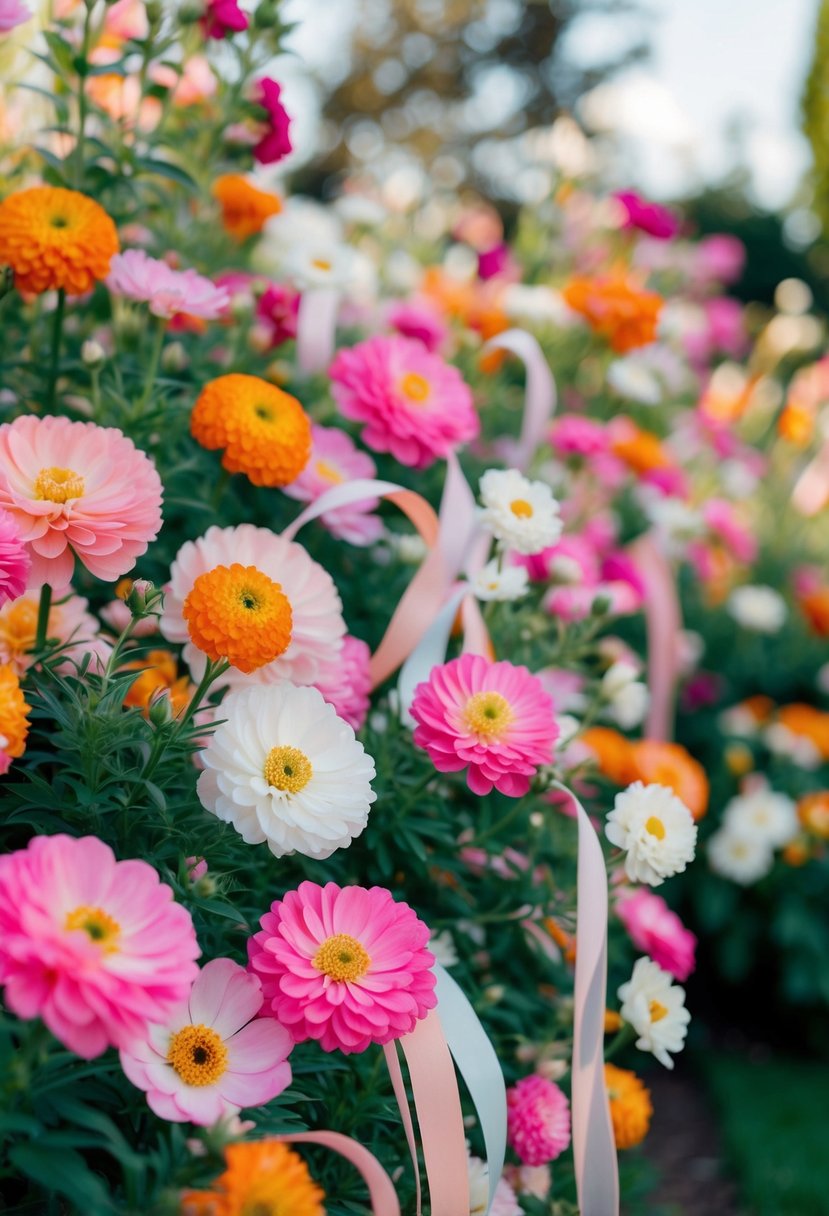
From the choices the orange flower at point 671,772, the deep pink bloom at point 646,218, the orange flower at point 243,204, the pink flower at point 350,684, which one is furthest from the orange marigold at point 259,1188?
the deep pink bloom at point 646,218

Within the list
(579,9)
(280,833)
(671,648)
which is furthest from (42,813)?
(579,9)

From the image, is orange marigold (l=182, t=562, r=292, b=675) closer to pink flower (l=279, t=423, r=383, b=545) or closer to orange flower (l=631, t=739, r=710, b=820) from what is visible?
pink flower (l=279, t=423, r=383, b=545)

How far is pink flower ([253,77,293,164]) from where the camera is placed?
1444 mm

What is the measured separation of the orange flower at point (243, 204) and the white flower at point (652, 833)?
42.5 inches

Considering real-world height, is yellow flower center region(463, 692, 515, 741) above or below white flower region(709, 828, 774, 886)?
above

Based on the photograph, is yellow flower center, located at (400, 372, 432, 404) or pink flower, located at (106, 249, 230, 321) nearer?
pink flower, located at (106, 249, 230, 321)

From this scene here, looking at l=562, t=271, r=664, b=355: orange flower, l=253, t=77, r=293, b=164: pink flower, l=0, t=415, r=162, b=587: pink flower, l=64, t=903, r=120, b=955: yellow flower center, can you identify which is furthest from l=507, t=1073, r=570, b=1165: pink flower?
l=562, t=271, r=664, b=355: orange flower

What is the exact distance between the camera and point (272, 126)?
1.47m

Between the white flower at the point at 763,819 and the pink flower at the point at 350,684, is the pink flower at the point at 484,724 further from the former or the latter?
the white flower at the point at 763,819

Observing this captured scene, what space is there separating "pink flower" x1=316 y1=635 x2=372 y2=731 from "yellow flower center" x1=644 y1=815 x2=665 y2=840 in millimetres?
322

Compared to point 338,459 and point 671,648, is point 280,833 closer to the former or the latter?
point 338,459

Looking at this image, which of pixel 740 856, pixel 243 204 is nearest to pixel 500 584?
pixel 243 204

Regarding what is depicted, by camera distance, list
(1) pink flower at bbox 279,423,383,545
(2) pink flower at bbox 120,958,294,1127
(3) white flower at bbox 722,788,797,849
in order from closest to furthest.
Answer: (2) pink flower at bbox 120,958,294,1127, (1) pink flower at bbox 279,423,383,545, (3) white flower at bbox 722,788,797,849

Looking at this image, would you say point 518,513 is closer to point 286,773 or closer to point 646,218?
point 286,773
